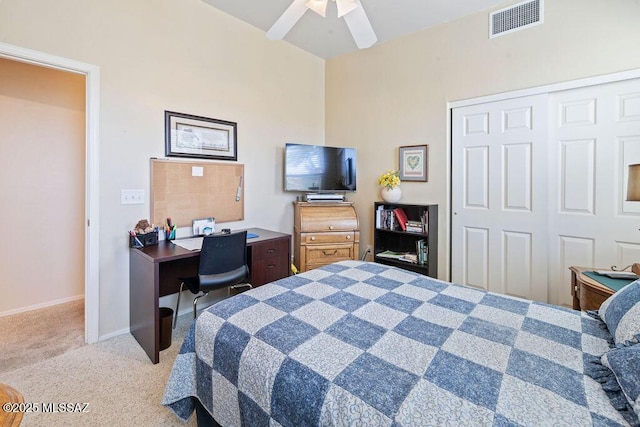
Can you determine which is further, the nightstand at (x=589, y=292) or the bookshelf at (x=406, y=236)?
the bookshelf at (x=406, y=236)

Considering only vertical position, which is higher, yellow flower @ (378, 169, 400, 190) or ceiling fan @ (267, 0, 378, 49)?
ceiling fan @ (267, 0, 378, 49)

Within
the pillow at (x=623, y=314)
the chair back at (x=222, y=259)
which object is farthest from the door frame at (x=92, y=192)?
the pillow at (x=623, y=314)

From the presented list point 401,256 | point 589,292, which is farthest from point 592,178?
point 401,256

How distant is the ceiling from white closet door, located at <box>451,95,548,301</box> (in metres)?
0.91

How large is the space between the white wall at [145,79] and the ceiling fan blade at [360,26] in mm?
1620

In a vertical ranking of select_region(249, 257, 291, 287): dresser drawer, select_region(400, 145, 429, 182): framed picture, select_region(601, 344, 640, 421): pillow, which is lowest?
select_region(249, 257, 291, 287): dresser drawer

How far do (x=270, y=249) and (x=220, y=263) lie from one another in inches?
22.5

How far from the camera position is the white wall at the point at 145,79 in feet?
7.14

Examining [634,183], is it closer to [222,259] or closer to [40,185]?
[222,259]

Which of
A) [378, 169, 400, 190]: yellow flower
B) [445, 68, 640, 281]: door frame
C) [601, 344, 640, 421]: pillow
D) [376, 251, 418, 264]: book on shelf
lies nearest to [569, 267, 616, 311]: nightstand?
[601, 344, 640, 421]: pillow

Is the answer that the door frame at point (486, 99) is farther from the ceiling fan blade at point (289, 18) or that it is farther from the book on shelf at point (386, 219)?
the ceiling fan blade at point (289, 18)

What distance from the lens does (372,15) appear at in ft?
9.87

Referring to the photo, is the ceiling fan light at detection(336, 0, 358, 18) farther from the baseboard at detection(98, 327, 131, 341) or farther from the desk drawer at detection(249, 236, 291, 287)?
the baseboard at detection(98, 327, 131, 341)

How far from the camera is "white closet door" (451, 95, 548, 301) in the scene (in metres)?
2.68
